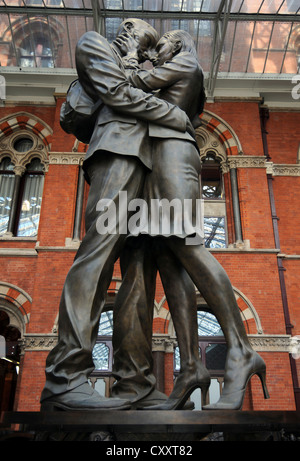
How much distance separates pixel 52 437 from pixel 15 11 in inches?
428

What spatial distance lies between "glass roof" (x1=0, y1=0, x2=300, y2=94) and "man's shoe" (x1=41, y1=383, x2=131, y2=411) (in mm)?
9290

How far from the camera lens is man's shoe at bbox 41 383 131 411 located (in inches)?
67.8

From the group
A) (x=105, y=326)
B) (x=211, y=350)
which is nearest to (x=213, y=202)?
(x=211, y=350)

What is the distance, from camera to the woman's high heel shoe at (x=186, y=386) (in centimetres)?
197

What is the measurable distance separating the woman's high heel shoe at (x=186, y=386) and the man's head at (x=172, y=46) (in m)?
1.89

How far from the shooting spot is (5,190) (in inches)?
436

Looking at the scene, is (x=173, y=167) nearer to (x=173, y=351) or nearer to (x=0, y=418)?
(x=0, y=418)

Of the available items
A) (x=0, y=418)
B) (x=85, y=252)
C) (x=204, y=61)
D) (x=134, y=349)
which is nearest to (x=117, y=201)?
(x=85, y=252)

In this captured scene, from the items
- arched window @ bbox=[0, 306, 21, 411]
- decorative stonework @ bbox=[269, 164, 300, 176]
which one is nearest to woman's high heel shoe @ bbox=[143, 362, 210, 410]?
decorative stonework @ bbox=[269, 164, 300, 176]

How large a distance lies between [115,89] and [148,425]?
5.56 ft

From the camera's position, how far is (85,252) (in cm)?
217

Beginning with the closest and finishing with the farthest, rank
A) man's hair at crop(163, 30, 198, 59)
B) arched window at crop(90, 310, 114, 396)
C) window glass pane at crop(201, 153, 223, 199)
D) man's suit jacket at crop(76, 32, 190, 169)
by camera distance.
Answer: man's suit jacket at crop(76, 32, 190, 169), man's hair at crop(163, 30, 198, 59), arched window at crop(90, 310, 114, 396), window glass pane at crop(201, 153, 223, 199)

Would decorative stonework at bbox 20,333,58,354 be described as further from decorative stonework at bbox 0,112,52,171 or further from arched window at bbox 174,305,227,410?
decorative stonework at bbox 0,112,52,171

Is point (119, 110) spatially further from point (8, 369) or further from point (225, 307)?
point (8, 369)
